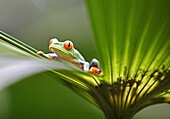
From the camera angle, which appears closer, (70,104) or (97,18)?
(97,18)

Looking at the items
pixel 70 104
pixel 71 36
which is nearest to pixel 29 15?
pixel 71 36

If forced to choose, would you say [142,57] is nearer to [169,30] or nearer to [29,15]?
[169,30]

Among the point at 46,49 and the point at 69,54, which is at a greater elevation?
the point at 46,49

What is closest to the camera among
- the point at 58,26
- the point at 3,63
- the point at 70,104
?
the point at 3,63

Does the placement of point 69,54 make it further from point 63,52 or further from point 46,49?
point 46,49

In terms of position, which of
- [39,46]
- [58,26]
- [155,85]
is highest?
[58,26]

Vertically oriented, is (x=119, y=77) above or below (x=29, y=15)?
below

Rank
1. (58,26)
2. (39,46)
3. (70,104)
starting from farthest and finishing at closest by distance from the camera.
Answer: (58,26)
(39,46)
(70,104)

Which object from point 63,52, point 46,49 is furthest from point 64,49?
point 46,49
